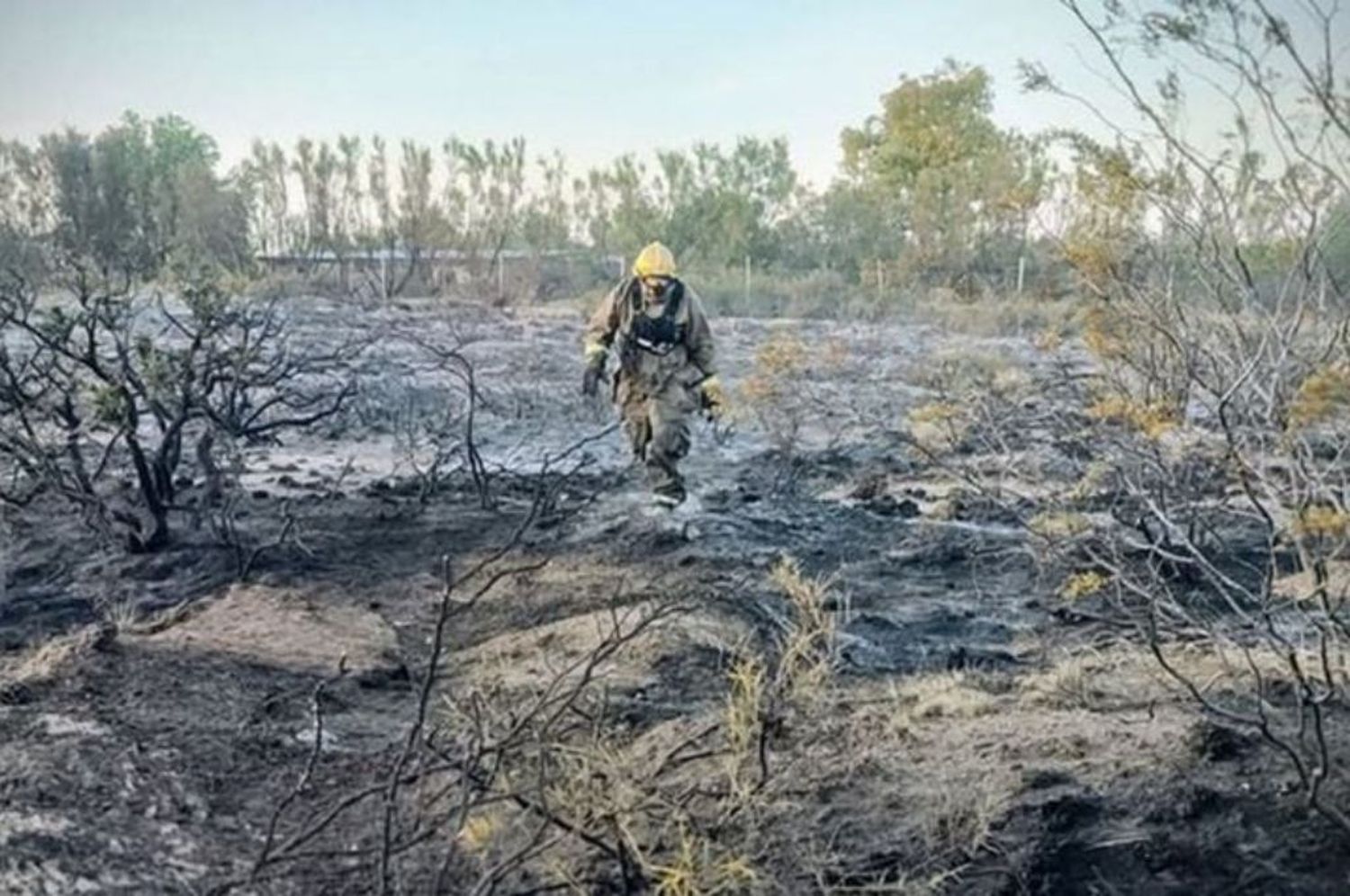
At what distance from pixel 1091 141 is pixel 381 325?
585 inches

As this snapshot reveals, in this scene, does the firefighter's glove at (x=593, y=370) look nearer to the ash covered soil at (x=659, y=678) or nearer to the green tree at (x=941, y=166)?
the ash covered soil at (x=659, y=678)

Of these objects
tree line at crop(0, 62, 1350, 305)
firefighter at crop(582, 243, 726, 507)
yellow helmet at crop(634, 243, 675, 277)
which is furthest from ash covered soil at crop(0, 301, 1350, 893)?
tree line at crop(0, 62, 1350, 305)

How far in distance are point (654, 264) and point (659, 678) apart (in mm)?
3691

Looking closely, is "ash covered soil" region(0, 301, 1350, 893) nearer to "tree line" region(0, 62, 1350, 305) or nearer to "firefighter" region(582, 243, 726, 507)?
"firefighter" region(582, 243, 726, 507)

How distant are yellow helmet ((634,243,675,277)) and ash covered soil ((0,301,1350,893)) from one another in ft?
4.74

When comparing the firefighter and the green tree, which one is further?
the green tree

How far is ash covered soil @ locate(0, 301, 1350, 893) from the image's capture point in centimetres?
411

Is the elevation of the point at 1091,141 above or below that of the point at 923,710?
above

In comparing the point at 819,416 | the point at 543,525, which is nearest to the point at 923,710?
the point at 543,525

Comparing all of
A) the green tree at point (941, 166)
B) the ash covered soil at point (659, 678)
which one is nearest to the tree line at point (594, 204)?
the green tree at point (941, 166)

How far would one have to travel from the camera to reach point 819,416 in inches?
564

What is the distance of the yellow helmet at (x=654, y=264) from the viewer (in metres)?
8.95

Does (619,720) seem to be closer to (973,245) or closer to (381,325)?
(381,325)

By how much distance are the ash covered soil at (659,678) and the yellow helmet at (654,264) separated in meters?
1.45
